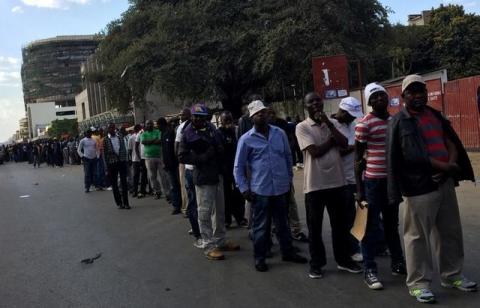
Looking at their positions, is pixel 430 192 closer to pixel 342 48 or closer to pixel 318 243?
pixel 318 243

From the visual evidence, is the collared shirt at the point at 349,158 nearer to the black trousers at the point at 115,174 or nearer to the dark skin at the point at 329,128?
the dark skin at the point at 329,128

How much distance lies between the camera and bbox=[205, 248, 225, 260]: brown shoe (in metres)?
6.36

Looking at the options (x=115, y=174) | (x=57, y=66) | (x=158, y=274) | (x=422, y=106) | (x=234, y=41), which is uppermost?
(x=57, y=66)

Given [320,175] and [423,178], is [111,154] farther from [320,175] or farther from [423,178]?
[423,178]

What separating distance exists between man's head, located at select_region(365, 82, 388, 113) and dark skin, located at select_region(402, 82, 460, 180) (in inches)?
19.1

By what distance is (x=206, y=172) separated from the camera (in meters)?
6.40

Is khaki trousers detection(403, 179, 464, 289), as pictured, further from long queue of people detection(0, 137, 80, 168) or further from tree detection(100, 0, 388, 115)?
long queue of people detection(0, 137, 80, 168)

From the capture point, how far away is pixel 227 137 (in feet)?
26.0

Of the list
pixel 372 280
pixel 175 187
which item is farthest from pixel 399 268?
pixel 175 187

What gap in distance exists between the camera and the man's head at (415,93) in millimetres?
4395

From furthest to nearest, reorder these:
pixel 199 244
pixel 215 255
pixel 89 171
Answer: pixel 89 171 < pixel 199 244 < pixel 215 255

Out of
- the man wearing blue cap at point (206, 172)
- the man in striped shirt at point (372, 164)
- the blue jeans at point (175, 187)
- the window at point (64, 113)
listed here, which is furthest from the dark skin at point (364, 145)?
the window at point (64, 113)

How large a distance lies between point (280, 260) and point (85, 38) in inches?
6524

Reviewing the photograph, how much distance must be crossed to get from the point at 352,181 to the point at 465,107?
11752 millimetres
